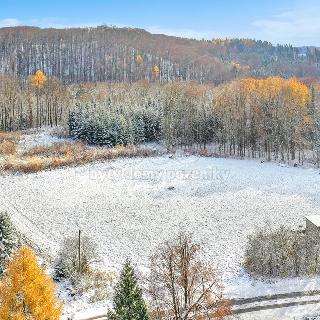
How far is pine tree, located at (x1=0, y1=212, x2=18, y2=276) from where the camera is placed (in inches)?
1074

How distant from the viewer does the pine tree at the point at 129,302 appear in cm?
1791

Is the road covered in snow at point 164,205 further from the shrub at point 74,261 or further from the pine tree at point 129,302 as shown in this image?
the pine tree at point 129,302

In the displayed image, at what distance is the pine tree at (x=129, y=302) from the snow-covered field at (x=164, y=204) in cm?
1105

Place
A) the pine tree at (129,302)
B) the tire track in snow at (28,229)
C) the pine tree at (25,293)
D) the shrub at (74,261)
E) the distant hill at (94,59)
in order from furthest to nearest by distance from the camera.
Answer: the distant hill at (94,59) → the tire track in snow at (28,229) → the shrub at (74,261) → the pine tree at (25,293) → the pine tree at (129,302)

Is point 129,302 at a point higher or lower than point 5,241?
higher

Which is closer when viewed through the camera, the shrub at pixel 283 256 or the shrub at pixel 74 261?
the shrub at pixel 74 261

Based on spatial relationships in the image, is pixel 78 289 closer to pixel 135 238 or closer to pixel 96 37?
pixel 135 238

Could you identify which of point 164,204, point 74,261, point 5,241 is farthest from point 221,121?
point 5,241

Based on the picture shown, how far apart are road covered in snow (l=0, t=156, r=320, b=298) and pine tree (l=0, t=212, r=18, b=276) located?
6760 millimetres

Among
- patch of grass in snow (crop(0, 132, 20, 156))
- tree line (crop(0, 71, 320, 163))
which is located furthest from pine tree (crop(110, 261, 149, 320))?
tree line (crop(0, 71, 320, 163))

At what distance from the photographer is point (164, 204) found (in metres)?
46.2

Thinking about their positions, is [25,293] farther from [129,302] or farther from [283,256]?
[283,256]

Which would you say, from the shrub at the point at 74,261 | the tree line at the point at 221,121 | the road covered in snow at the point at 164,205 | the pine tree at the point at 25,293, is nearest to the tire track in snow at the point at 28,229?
the road covered in snow at the point at 164,205

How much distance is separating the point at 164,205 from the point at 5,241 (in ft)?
67.4
